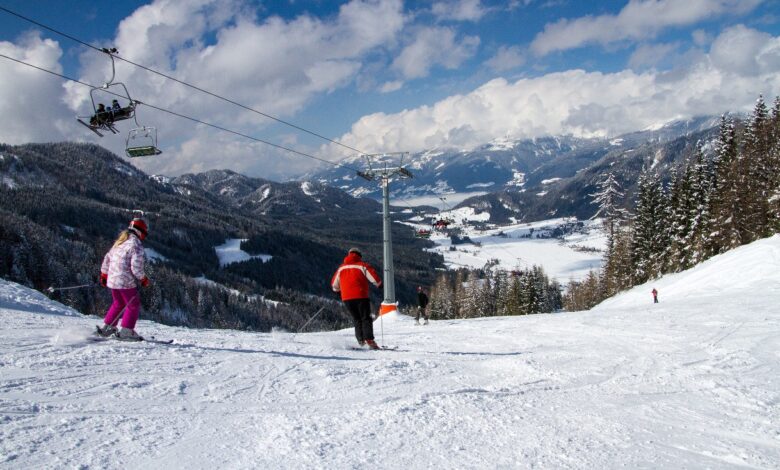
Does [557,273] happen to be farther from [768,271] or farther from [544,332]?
[544,332]

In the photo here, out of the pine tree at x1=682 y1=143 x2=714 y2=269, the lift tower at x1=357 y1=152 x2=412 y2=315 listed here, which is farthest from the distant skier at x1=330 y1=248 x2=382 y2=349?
the pine tree at x1=682 y1=143 x2=714 y2=269

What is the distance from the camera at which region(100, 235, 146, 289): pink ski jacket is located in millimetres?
7883

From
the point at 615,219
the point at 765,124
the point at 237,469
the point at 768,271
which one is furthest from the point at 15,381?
the point at 615,219

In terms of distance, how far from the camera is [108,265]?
8.15 meters

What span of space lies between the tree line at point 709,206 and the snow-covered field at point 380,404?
110 feet

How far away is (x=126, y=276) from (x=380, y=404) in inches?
199

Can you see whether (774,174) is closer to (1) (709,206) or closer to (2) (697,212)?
(1) (709,206)

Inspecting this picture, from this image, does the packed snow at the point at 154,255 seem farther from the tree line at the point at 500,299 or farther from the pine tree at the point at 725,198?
the pine tree at the point at 725,198

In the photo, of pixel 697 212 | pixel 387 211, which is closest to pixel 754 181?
pixel 697 212

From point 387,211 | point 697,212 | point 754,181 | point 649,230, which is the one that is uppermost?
point 754,181

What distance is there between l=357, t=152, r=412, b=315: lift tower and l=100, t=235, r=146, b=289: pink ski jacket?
12.4 m

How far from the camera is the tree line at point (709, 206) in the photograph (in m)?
36.1

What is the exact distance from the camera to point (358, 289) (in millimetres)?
9492

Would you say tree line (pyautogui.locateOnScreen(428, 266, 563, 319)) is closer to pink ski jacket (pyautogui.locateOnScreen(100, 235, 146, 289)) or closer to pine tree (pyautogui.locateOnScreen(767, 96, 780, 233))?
pine tree (pyautogui.locateOnScreen(767, 96, 780, 233))
